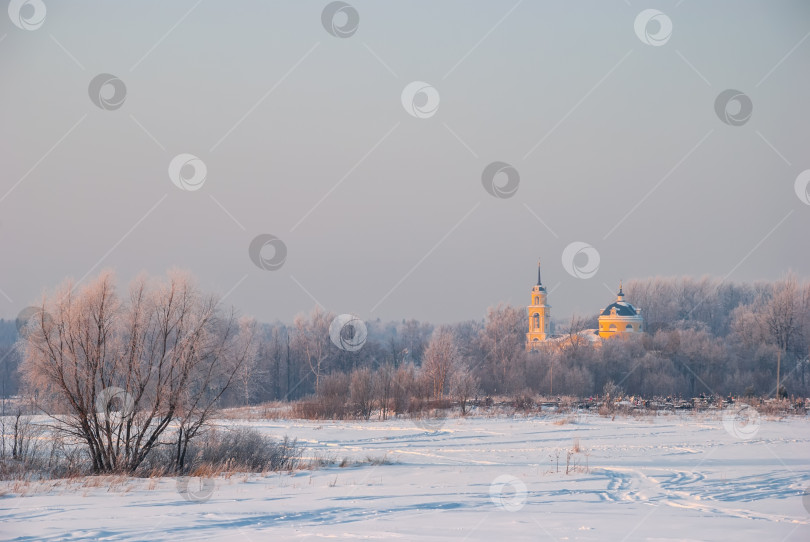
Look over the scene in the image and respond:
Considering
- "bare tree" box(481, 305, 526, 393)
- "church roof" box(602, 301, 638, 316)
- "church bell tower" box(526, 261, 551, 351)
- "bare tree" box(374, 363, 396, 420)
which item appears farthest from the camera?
"church bell tower" box(526, 261, 551, 351)

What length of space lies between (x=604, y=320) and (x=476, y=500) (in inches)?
3004

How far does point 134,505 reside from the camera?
12.2 meters

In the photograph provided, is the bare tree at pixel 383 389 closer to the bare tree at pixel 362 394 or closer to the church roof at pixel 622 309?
the bare tree at pixel 362 394

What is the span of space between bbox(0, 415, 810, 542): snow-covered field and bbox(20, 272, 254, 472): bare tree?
279 cm

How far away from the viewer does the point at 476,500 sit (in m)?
13.2

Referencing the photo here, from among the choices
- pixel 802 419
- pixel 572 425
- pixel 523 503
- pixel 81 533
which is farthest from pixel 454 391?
pixel 81 533

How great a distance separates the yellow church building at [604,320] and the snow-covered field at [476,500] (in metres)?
57.8

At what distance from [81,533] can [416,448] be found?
15.4m

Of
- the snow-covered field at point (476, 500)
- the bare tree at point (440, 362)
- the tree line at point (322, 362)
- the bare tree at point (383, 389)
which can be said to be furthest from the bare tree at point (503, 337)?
the snow-covered field at point (476, 500)

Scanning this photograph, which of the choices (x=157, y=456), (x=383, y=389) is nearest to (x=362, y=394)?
(x=383, y=389)

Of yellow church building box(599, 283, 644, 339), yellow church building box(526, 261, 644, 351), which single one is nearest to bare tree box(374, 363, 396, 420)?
yellow church building box(526, 261, 644, 351)

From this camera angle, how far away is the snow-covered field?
10.2 m

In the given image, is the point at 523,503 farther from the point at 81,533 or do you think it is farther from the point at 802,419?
the point at 802,419

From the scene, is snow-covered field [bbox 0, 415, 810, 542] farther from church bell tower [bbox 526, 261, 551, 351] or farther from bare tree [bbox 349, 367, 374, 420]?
church bell tower [bbox 526, 261, 551, 351]
